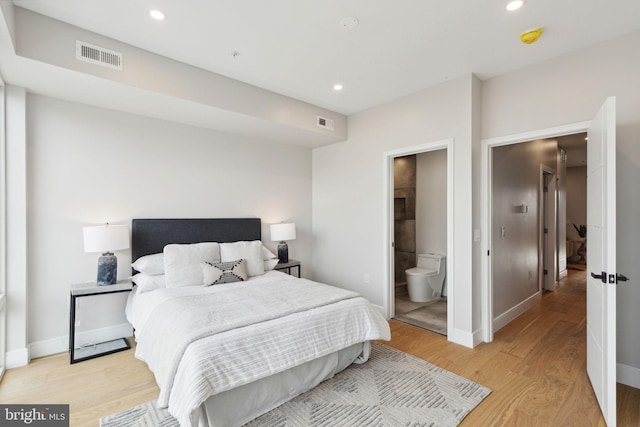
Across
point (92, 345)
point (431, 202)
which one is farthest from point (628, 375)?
point (92, 345)

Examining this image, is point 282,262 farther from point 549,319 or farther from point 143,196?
point 549,319

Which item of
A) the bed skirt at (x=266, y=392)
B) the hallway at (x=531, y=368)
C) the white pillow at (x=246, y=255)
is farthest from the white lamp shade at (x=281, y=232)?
the bed skirt at (x=266, y=392)

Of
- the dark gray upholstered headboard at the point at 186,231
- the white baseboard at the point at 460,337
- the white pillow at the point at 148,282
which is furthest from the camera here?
the dark gray upholstered headboard at the point at 186,231

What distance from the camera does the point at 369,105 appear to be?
399 cm

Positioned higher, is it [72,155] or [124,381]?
[72,155]

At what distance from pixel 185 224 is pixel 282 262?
1335 millimetres

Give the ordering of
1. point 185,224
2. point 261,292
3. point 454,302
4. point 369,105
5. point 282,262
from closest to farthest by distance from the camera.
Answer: point 261,292
point 454,302
point 185,224
point 369,105
point 282,262

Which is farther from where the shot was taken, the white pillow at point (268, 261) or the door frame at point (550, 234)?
the door frame at point (550, 234)

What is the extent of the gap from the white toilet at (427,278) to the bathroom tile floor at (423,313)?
106mm

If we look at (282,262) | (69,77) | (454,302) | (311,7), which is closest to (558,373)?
(454,302)

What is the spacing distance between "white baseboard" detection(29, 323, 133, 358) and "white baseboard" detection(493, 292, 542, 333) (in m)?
3.98

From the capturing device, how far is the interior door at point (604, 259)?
6.28 ft

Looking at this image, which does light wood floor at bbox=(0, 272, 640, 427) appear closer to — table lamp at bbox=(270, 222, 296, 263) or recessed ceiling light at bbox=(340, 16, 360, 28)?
table lamp at bbox=(270, 222, 296, 263)

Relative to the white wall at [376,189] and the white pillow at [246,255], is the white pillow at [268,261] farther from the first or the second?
the white wall at [376,189]
